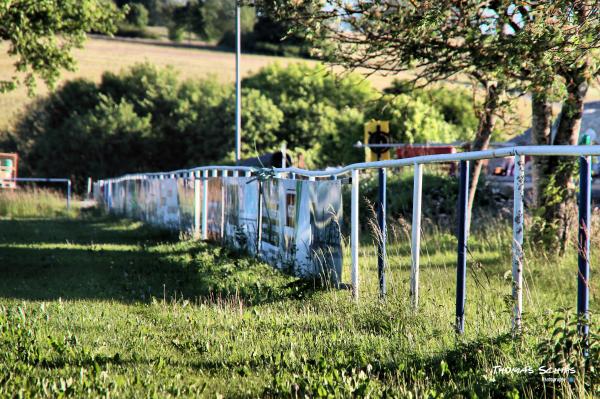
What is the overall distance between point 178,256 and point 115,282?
7.98ft

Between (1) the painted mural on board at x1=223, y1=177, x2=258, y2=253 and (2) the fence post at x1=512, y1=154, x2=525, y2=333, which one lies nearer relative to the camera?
(2) the fence post at x1=512, y1=154, x2=525, y2=333

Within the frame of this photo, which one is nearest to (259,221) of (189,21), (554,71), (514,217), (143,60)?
(554,71)

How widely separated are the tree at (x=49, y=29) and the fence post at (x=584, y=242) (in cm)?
1860

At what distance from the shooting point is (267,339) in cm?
614

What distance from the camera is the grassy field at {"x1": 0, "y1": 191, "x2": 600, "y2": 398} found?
4.75m

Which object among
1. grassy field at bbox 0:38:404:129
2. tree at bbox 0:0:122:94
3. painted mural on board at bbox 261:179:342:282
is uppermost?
grassy field at bbox 0:38:404:129

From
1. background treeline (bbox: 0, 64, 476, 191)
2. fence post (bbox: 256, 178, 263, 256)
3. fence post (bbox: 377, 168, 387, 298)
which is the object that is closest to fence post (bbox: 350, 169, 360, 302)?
fence post (bbox: 377, 168, 387, 298)

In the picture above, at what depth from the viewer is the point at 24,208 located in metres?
30.4

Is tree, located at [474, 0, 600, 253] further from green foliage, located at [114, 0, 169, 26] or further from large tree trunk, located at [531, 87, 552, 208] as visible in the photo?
green foliage, located at [114, 0, 169, 26]

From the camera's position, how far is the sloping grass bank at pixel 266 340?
475cm

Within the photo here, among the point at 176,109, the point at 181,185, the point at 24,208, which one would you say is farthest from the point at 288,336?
the point at 176,109

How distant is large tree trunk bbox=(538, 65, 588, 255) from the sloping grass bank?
78 cm

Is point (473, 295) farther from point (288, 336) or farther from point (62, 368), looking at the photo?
point (62, 368)

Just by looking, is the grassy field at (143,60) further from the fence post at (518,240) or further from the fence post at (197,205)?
the fence post at (518,240)
